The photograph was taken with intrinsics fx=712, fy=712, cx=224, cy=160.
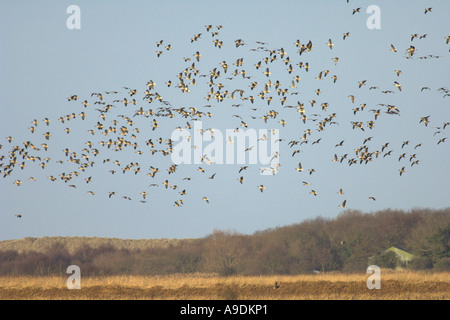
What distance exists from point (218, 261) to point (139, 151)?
25615 mm

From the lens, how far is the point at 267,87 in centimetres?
5488

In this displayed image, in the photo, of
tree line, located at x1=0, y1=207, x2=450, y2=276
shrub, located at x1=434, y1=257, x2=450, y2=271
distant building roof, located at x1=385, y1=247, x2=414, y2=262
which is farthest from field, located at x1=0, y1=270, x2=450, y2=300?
tree line, located at x1=0, y1=207, x2=450, y2=276

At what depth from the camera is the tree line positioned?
2975 inches

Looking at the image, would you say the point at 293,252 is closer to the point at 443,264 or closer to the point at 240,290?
the point at 443,264

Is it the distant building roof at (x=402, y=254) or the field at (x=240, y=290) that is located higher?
the distant building roof at (x=402, y=254)

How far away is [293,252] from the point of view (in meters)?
80.7

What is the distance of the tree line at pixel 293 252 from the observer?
75562mm

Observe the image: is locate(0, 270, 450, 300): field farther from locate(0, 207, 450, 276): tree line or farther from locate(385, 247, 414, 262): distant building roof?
locate(0, 207, 450, 276): tree line

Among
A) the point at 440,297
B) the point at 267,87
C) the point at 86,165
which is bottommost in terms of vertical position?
the point at 440,297

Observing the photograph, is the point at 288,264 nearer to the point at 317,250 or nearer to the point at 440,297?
the point at 317,250

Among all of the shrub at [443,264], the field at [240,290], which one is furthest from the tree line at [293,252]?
the field at [240,290]

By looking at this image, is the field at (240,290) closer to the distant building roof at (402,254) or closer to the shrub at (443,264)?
the shrub at (443,264)
